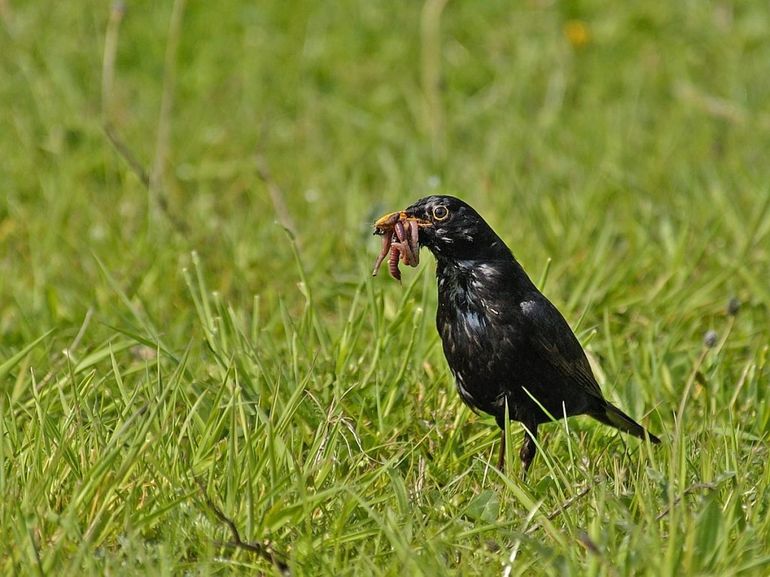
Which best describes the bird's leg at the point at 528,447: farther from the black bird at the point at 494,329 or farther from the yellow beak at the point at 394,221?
the yellow beak at the point at 394,221

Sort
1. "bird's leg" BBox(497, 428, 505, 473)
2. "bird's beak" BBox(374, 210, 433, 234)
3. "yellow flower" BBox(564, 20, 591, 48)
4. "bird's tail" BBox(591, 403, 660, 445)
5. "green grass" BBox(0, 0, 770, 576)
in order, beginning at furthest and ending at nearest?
1. "yellow flower" BBox(564, 20, 591, 48)
2. "bird's tail" BBox(591, 403, 660, 445)
3. "bird's beak" BBox(374, 210, 433, 234)
4. "bird's leg" BBox(497, 428, 505, 473)
5. "green grass" BBox(0, 0, 770, 576)

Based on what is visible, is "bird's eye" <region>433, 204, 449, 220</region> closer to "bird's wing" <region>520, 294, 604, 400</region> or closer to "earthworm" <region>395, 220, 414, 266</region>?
"earthworm" <region>395, 220, 414, 266</region>

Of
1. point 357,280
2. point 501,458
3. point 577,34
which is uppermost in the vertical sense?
point 577,34

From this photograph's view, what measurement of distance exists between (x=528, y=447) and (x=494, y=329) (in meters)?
0.37

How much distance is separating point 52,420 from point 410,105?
4.52 metres

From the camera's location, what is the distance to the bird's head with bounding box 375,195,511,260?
3928 millimetres

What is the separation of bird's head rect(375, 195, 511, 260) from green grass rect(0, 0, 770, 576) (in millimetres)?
437

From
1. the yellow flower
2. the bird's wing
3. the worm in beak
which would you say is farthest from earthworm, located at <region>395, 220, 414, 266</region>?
the yellow flower

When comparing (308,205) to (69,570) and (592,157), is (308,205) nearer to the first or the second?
(592,157)

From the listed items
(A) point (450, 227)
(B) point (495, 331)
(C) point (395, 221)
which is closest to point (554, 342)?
(B) point (495, 331)

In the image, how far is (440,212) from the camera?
3.92 m

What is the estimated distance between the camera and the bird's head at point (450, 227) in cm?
393

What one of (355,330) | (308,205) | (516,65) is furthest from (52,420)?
(516,65)

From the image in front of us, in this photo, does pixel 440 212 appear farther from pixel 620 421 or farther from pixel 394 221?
pixel 620 421
